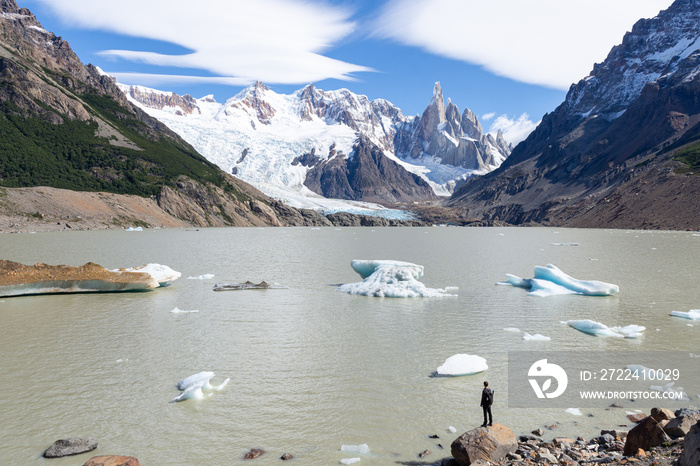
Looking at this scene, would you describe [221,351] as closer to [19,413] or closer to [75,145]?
[19,413]

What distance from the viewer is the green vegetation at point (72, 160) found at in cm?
13312

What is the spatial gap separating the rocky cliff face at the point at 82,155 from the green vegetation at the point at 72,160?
270 mm

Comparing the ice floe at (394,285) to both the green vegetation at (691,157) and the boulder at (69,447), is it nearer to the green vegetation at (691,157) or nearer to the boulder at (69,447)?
the boulder at (69,447)

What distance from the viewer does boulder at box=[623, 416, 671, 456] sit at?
9641mm

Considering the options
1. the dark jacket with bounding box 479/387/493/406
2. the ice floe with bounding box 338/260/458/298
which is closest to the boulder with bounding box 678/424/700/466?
the dark jacket with bounding box 479/387/493/406

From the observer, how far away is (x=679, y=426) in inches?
402

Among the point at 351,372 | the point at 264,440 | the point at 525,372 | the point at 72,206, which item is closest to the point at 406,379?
the point at 351,372

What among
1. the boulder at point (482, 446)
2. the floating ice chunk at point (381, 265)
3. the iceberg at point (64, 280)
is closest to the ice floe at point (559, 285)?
the floating ice chunk at point (381, 265)

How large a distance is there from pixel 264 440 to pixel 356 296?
20023 mm

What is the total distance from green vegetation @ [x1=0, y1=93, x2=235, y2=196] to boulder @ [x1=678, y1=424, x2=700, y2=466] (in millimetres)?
148052

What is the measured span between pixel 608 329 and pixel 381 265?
16528 millimetres

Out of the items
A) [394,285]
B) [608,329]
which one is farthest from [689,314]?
[394,285]

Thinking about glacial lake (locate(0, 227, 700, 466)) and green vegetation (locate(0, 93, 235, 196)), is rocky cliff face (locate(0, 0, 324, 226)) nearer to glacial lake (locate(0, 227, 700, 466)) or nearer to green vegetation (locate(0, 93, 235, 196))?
green vegetation (locate(0, 93, 235, 196))

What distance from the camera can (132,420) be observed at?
12.2m
